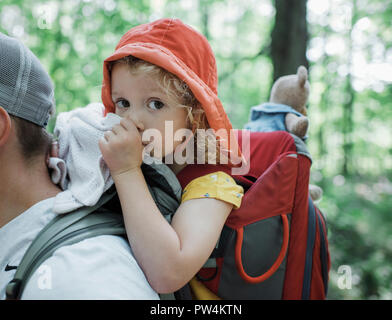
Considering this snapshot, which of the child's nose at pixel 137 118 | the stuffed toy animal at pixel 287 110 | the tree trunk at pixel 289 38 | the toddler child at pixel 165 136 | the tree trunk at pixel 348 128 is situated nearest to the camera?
the toddler child at pixel 165 136

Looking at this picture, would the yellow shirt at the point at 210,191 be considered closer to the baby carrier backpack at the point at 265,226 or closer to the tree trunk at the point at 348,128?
the baby carrier backpack at the point at 265,226

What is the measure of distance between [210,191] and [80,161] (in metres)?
0.54

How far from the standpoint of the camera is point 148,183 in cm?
129

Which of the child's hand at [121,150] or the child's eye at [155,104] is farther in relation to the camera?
the child's eye at [155,104]

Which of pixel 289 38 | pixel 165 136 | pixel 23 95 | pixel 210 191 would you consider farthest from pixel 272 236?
pixel 289 38

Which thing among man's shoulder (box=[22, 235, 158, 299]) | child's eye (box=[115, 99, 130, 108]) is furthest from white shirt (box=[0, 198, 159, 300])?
child's eye (box=[115, 99, 130, 108])

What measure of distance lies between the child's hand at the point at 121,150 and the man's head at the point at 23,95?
317 mm

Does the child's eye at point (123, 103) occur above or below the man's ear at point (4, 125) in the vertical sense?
above

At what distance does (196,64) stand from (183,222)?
0.72 meters

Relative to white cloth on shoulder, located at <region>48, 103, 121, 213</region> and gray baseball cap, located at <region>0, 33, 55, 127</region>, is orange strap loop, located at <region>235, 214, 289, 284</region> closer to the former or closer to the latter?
white cloth on shoulder, located at <region>48, 103, 121, 213</region>

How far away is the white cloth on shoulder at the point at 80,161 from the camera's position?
113 cm

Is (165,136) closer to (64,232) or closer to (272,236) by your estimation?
(64,232)

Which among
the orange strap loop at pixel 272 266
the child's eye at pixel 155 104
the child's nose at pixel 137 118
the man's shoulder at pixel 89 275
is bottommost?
the orange strap loop at pixel 272 266

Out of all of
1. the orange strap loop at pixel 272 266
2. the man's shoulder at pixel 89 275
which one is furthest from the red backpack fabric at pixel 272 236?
the man's shoulder at pixel 89 275
